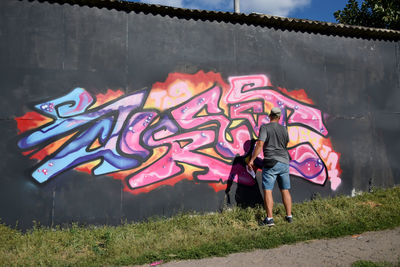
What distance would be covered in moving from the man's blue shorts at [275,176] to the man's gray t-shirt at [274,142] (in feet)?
0.35

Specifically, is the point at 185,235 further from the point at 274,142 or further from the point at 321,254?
the point at 274,142

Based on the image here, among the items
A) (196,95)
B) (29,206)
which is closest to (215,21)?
(196,95)

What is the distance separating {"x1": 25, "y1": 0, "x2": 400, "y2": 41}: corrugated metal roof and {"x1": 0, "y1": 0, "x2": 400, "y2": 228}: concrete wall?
→ 0.11m

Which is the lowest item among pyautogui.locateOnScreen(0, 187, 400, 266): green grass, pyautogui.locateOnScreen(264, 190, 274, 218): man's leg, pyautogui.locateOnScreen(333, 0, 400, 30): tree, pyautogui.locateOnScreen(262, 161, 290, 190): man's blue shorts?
pyautogui.locateOnScreen(0, 187, 400, 266): green grass

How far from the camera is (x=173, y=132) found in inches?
220

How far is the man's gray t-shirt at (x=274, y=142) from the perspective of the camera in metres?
5.09

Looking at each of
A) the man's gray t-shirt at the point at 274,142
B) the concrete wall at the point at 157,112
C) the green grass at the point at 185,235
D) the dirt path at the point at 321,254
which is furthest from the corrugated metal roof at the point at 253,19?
the dirt path at the point at 321,254

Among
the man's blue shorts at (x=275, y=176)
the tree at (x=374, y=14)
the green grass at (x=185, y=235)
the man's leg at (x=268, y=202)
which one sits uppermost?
the tree at (x=374, y=14)

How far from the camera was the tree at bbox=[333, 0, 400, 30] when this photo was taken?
407 inches

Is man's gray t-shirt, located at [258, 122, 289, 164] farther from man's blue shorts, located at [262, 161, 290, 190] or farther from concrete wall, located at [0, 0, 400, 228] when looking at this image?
concrete wall, located at [0, 0, 400, 228]

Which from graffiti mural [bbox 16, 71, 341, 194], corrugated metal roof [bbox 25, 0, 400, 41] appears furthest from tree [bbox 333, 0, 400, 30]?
graffiti mural [bbox 16, 71, 341, 194]

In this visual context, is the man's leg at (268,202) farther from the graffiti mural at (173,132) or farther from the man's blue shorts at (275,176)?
the graffiti mural at (173,132)

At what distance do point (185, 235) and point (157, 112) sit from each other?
214 centimetres

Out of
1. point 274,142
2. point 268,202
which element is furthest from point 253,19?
point 268,202
